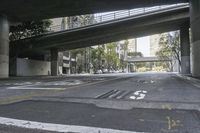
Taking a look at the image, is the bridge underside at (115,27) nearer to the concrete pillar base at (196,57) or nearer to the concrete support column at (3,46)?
the concrete support column at (3,46)

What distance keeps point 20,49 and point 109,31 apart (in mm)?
16786

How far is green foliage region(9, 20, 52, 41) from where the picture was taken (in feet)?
177

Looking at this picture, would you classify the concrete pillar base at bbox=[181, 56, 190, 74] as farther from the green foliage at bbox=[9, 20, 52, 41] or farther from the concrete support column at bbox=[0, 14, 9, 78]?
the concrete support column at bbox=[0, 14, 9, 78]

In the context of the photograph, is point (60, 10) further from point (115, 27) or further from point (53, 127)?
point (53, 127)

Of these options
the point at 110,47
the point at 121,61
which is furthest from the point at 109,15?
the point at 121,61

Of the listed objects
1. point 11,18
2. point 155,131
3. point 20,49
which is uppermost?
point 11,18

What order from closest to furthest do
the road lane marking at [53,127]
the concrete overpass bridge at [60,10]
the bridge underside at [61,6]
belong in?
the road lane marking at [53,127] < the concrete overpass bridge at [60,10] < the bridge underside at [61,6]

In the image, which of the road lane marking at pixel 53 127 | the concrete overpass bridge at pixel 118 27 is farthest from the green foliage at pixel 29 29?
the road lane marking at pixel 53 127

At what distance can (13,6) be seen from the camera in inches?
1499

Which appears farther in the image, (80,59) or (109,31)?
(80,59)

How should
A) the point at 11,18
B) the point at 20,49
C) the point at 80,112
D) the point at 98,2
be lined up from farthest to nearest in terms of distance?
1. the point at 20,49
2. the point at 11,18
3. the point at 98,2
4. the point at 80,112

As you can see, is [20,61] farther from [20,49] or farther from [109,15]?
[109,15]

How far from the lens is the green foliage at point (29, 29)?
2128 inches

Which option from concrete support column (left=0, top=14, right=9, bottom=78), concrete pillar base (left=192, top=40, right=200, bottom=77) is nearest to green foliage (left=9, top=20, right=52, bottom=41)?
concrete support column (left=0, top=14, right=9, bottom=78)
